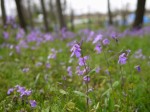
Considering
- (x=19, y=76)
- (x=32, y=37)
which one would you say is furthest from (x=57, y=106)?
(x=32, y=37)

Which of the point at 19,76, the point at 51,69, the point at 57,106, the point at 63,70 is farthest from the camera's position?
the point at 51,69

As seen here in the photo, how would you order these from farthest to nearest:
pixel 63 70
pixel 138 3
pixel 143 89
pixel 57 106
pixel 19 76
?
pixel 138 3, pixel 63 70, pixel 19 76, pixel 143 89, pixel 57 106

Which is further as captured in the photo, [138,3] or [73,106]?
[138,3]

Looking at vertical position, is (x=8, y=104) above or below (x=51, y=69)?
above

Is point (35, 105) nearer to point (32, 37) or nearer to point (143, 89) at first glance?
point (143, 89)

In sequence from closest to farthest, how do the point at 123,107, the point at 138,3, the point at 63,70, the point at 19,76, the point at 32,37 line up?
the point at 123,107 < the point at 19,76 < the point at 63,70 < the point at 32,37 < the point at 138,3

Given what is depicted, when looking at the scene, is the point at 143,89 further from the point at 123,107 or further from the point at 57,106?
the point at 57,106

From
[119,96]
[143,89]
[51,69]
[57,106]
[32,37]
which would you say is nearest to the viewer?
[57,106]

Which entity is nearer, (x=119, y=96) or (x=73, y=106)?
(x=73, y=106)

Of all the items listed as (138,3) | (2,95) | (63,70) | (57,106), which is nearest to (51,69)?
(63,70)
